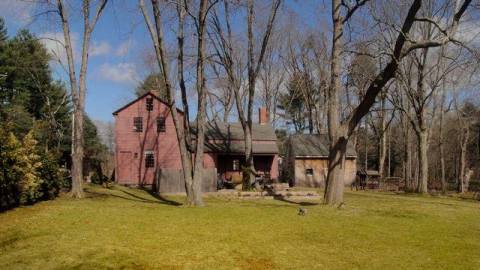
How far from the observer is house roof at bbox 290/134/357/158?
36.5 metres

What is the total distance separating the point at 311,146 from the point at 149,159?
14.9m

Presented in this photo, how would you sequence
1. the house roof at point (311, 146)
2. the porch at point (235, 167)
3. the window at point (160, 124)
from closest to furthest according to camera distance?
the window at point (160, 124)
the porch at point (235, 167)
the house roof at point (311, 146)

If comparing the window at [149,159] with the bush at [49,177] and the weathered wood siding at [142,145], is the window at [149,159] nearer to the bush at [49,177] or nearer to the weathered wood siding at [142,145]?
the weathered wood siding at [142,145]

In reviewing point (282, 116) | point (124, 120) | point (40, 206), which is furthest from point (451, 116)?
point (40, 206)

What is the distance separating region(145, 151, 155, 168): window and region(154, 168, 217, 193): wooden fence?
777cm

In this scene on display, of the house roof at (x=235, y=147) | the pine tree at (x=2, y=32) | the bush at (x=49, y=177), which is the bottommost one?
the bush at (x=49, y=177)

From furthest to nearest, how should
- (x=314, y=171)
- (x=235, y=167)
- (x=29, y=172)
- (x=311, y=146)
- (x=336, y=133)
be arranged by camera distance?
1. (x=311, y=146)
2. (x=314, y=171)
3. (x=235, y=167)
4. (x=336, y=133)
5. (x=29, y=172)

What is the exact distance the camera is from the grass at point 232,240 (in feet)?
23.3

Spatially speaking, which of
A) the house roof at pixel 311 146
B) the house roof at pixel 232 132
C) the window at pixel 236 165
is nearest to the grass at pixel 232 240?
the window at pixel 236 165

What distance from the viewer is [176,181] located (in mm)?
25078

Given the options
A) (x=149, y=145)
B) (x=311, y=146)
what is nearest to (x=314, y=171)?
(x=311, y=146)

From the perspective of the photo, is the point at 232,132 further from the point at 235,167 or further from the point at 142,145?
the point at 142,145

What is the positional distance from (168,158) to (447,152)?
41.5 m

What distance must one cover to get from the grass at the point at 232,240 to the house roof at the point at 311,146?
23.0 metres
